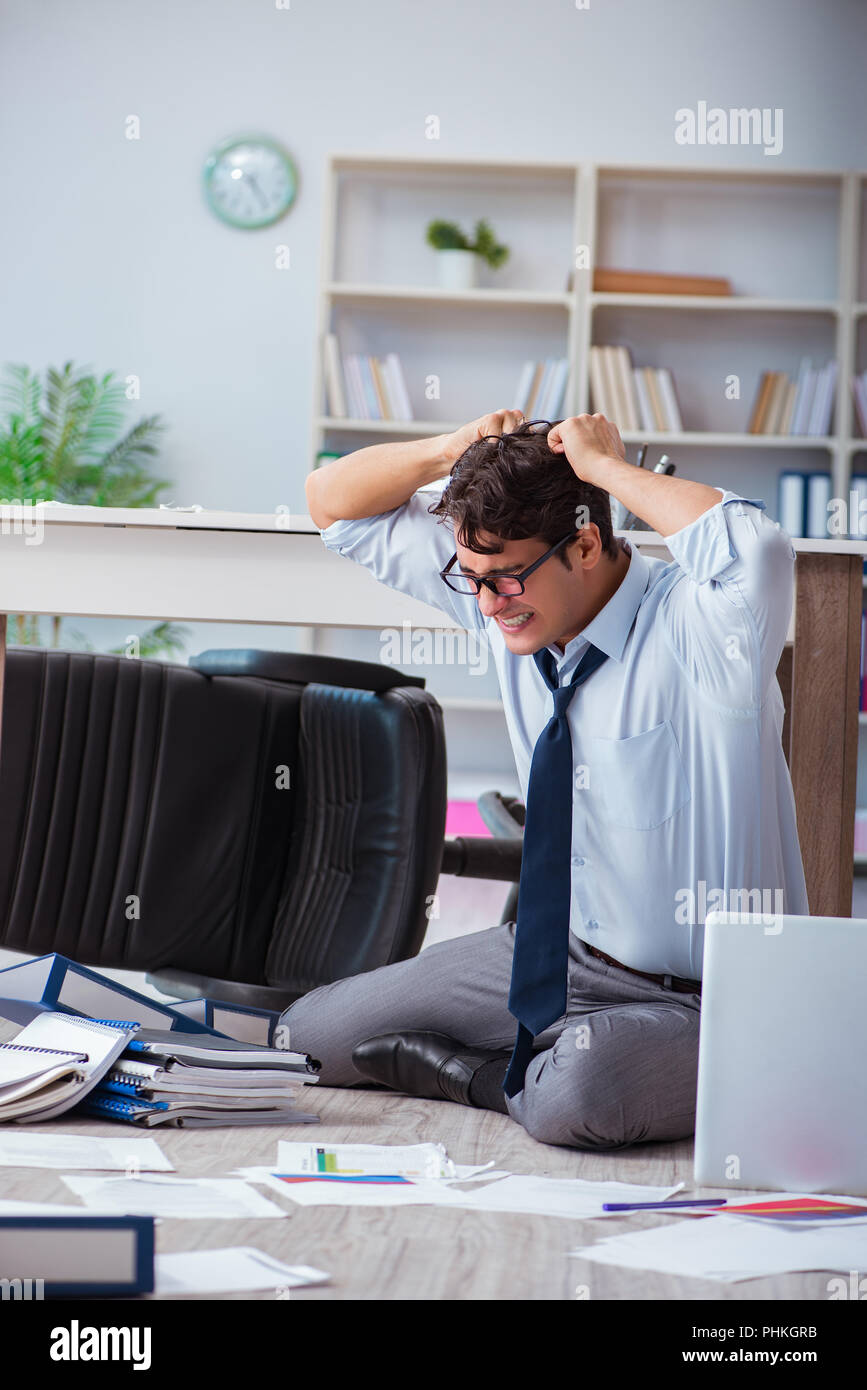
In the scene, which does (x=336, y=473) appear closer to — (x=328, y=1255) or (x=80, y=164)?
(x=328, y=1255)

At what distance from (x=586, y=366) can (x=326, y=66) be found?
1360 mm

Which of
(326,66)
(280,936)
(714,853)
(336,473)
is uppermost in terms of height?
(326,66)

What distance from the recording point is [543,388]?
4.24 meters

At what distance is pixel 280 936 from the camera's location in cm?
198

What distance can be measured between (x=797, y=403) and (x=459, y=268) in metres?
1.17

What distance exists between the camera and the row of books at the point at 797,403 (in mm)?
4203

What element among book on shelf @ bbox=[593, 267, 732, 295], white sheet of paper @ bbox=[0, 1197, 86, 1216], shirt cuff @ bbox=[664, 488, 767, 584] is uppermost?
book on shelf @ bbox=[593, 267, 732, 295]

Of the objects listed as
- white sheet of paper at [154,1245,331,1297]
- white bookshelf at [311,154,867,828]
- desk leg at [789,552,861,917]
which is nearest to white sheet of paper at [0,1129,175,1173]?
white sheet of paper at [154,1245,331,1297]

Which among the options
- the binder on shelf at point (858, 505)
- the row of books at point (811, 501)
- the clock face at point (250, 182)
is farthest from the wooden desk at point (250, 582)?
the clock face at point (250, 182)

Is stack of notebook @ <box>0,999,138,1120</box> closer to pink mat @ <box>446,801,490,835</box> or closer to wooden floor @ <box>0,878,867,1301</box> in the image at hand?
wooden floor @ <box>0,878,867,1301</box>

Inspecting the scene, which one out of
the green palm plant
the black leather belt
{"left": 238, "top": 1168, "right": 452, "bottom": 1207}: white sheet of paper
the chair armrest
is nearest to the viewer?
{"left": 238, "top": 1168, "right": 452, "bottom": 1207}: white sheet of paper

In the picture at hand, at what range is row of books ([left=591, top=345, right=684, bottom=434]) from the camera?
4203 mm

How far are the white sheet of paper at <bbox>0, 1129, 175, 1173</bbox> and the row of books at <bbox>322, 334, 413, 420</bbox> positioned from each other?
129 inches
